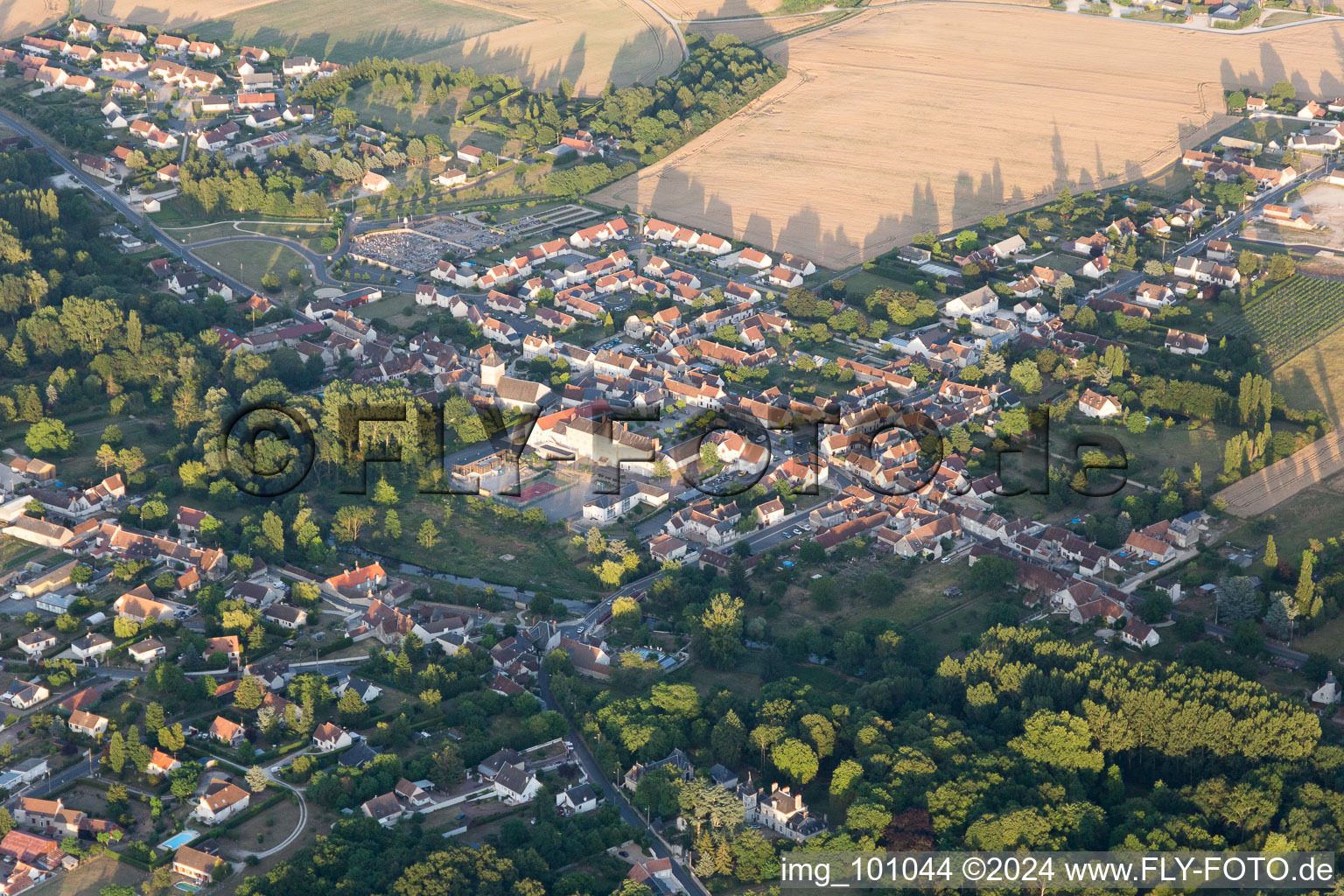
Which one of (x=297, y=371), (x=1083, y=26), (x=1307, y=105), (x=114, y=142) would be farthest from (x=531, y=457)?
(x=1083, y=26)

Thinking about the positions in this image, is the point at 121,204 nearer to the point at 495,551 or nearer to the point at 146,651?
the point at 495,551

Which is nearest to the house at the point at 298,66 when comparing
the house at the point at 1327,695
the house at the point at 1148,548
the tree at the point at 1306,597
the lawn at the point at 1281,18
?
the lawn at the point at 1281,18

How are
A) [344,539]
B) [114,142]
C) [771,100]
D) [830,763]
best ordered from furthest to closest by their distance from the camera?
[771,100], [114,142], [344,539], [830,763]

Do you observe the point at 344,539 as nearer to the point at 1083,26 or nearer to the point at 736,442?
the point at 736,442

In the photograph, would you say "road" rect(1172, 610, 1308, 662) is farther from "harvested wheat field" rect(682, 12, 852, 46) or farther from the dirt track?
"harvested wheat field" rect(682, 12, 852, 46)

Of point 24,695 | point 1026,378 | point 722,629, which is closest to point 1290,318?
point 1026,378

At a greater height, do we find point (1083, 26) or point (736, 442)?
point (1083, 26)
